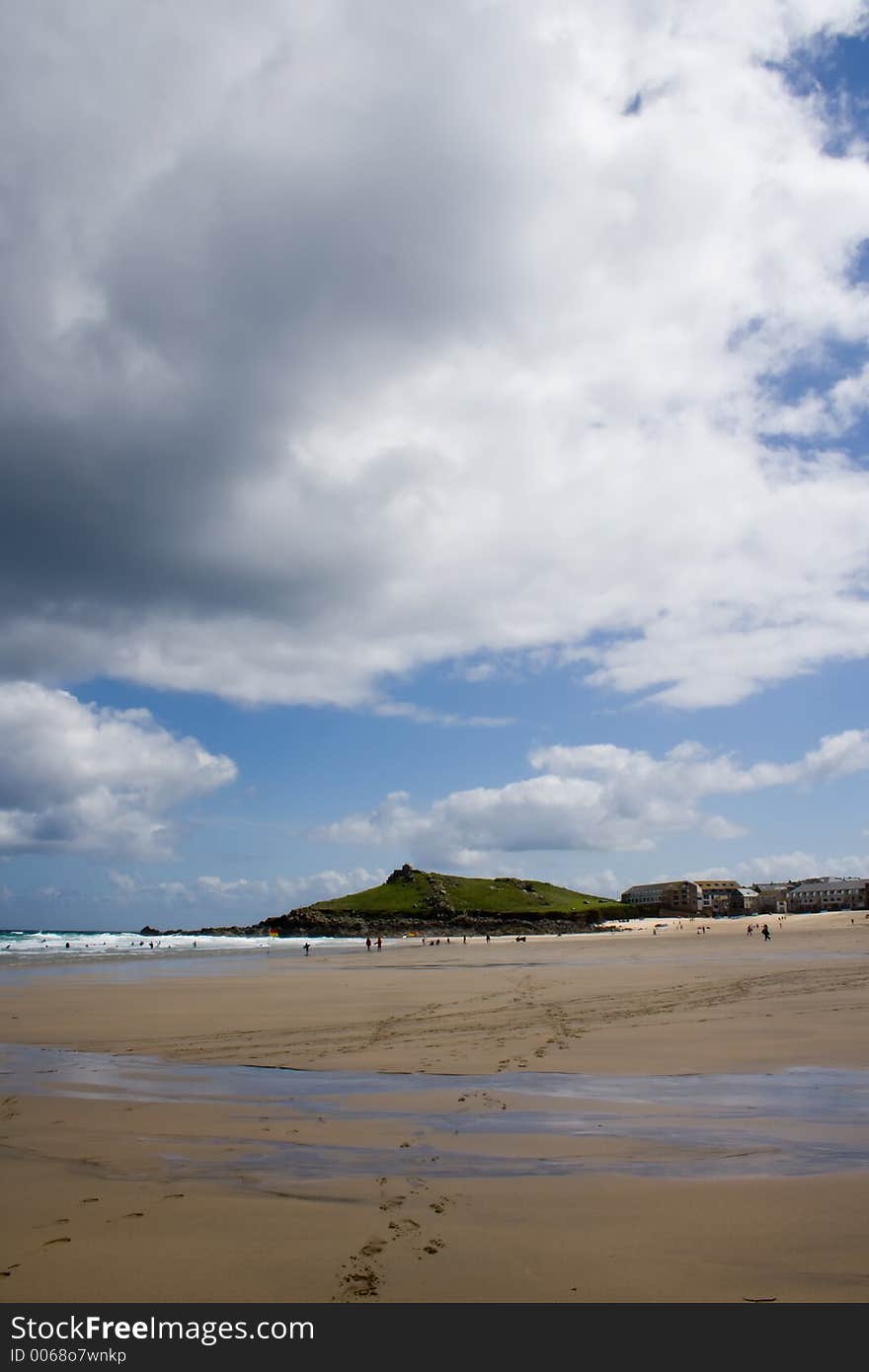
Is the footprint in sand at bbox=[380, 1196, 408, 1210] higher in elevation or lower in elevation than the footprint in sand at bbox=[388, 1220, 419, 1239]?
lower

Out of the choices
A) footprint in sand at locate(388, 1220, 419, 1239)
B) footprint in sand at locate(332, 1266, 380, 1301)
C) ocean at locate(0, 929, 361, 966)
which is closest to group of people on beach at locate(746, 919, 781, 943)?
ocean at locate(0, 929, 361, 966)

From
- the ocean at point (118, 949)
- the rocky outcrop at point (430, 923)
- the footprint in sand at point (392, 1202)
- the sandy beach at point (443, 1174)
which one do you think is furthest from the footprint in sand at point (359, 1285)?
the rocky outcrop at point (430, 923)

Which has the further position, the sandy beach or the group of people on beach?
the group of people on beach

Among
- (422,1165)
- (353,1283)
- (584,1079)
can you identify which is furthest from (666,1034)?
(353,1283)

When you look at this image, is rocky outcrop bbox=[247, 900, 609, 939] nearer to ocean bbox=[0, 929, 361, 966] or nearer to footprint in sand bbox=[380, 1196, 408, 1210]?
ocean bbox=[0, 929, 361, 966]

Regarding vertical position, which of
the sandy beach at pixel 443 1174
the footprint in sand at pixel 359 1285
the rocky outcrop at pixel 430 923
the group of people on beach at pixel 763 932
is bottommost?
the rocky outcrop at pixel 430 923

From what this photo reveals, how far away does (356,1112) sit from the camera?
40.6 ft

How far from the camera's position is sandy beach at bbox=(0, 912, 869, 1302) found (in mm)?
6652

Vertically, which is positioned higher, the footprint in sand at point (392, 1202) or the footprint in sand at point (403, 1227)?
the footprint in sand at point (403, 1227)

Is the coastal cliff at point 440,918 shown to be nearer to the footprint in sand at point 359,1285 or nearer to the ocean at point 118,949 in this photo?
the ocean at point 118,949

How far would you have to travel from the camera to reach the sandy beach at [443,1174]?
665 cm

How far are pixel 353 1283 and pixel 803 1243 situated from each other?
3.72 meters

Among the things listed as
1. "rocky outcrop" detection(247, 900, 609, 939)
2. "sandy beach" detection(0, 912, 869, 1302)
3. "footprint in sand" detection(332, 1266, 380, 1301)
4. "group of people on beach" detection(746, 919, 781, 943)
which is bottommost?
"rocky outcrop" detection(247, 900, 609, 939)

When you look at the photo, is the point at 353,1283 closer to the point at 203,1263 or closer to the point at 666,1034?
the point at 203,1263
